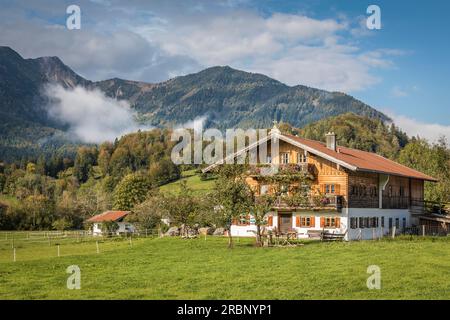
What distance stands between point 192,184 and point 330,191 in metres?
73.0

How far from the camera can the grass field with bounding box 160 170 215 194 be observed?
10862 centimetres

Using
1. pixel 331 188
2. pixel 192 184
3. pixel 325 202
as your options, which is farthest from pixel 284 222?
pixel 192 184

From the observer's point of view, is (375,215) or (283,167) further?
(375,215)

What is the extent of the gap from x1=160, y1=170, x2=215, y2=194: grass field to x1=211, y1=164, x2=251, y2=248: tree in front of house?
203ft

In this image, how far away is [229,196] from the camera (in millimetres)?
37875

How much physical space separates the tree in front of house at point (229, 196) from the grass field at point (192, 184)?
203ft

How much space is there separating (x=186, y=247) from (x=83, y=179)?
14185cm

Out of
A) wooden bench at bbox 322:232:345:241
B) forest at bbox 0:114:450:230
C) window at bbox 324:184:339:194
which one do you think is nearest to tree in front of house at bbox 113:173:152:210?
forest at bbox 0:114:450:230

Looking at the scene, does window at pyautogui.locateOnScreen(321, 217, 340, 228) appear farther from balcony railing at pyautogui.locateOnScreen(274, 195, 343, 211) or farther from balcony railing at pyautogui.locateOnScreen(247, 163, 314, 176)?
balcony railing at pyautogui.locateOnScreen(247, 163, 314, 176)

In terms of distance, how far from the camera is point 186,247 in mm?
37719

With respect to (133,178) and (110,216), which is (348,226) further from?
(133,178)
